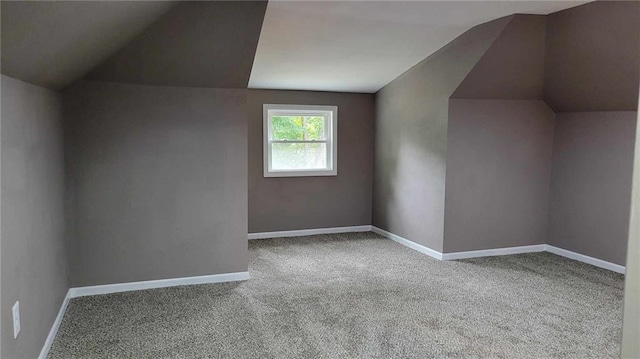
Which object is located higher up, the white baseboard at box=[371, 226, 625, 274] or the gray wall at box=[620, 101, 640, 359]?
the gray wall at box=[620, 101, 640, 359]

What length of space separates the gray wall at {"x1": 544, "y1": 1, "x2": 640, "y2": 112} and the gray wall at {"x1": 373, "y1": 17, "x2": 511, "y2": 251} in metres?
0.56

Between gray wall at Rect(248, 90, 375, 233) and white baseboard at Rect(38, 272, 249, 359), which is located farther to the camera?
gray wall at Rect(248, 90, 375, 233)

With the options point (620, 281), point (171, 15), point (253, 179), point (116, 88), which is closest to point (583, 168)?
point (620, 281)

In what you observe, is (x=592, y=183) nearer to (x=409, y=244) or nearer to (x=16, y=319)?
(x=409, y=244)

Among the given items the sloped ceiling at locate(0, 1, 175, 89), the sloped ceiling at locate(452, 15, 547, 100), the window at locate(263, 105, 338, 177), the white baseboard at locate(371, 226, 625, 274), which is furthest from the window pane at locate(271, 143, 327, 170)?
the sloped ceiling at locate(0, 1, 175, 89)

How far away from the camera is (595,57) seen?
3705 mm

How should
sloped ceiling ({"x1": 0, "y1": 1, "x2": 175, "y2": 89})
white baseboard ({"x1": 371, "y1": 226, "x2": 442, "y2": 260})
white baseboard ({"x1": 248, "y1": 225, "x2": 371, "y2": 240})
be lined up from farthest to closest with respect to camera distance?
1. white baseboard ({"x1": 248, "y1": 225, "x2": 371, "y2": 240})
2. white baseboard ({"x1": 371, "y1": 226, "x2": 442, "y2": 260})
3. sloped ceiling ({"x1": 0, "y1": 1, "x2": 175, "y2": 89})

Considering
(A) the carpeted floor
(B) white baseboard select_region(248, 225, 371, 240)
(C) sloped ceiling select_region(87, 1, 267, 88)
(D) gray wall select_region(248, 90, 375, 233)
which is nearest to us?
(A) the carpeted floor

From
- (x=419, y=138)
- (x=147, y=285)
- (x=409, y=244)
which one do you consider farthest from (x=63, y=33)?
(x=409, y=244)

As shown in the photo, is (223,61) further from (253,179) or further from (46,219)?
(253,179)

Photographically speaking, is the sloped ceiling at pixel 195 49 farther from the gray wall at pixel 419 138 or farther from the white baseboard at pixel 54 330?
the gray wall at pixel 419 138

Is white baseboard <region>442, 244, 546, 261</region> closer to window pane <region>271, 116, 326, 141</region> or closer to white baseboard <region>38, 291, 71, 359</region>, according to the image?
window pane <region>271, 116, 326, 141</region>

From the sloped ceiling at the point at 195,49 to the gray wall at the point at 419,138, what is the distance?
1938 millimetres

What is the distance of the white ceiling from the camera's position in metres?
3.21
